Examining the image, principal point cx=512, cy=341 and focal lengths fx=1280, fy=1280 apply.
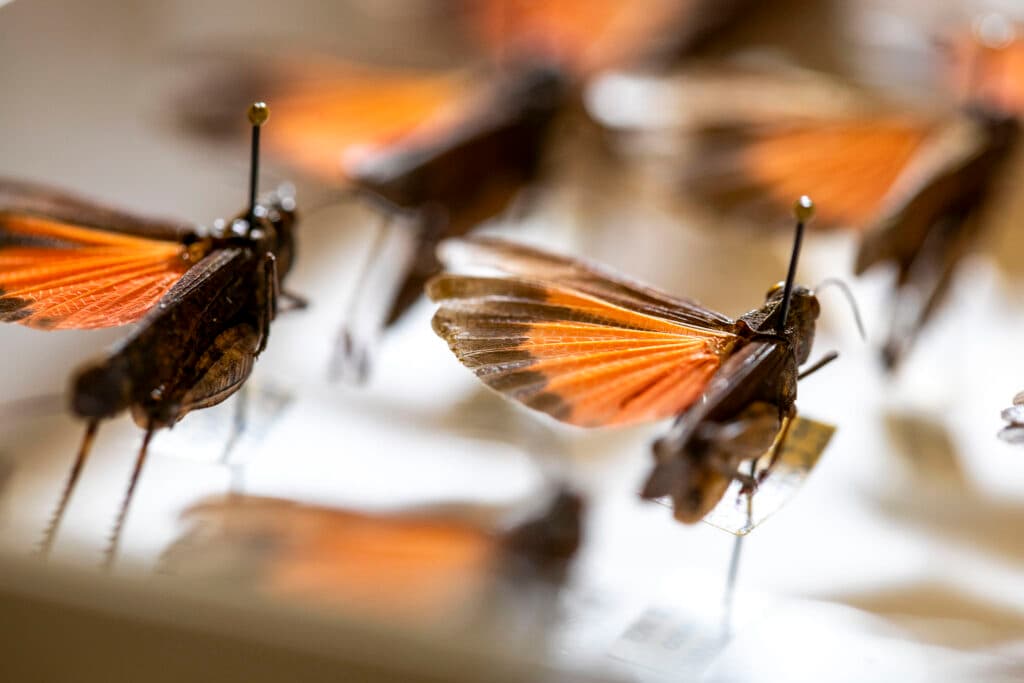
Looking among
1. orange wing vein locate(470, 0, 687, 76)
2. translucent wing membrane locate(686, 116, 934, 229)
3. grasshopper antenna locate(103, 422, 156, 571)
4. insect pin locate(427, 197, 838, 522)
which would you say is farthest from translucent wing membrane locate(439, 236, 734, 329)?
orange wing vein locate(470, 0, 687, 76)

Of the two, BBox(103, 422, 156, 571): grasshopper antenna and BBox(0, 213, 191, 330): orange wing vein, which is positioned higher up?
BBox(0, 213, 191, 330): orange wing vein

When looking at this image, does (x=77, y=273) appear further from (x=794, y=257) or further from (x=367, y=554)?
(x=794, y=257)

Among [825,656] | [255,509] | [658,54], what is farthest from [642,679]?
[658,54]

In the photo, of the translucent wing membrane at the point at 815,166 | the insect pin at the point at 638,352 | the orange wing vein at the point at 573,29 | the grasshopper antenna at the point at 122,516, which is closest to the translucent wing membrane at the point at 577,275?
the insect pin at the point at 638,352

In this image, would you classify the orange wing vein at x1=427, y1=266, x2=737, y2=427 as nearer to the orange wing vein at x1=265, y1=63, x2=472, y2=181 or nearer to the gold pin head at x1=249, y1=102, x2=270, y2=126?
the gold pin head at x1=249, y1=102, x2=270, y2=126

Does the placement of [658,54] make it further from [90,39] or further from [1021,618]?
[1021,618]

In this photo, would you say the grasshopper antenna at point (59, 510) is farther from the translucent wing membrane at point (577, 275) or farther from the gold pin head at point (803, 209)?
the gold pin head at point (803, 209)
